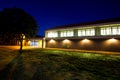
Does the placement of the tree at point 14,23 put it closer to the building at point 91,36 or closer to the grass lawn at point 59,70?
the grass lawn at point 59,70

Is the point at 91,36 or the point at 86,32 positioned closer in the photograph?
the point at 91,36

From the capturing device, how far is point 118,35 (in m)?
23.6

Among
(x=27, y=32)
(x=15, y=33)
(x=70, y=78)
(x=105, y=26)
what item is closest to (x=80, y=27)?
(x=105, y=26)

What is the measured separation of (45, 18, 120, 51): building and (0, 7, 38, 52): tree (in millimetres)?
10597

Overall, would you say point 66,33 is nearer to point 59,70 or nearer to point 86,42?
point 86,42

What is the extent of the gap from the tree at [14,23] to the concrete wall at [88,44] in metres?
10.5

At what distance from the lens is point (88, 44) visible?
27656mm

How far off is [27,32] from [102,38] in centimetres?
1410

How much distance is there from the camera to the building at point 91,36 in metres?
24.5

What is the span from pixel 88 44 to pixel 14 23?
15078 millimetres

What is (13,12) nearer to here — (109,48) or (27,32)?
(27,32)

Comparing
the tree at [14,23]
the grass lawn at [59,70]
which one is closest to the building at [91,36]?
the tree at [14,23]

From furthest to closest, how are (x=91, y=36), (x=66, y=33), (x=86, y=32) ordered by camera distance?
(x=66, y=33) → (x=86, y=32) → (x=91, y=36)

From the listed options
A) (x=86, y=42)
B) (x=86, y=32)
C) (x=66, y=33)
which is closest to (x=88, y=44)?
(x=86, y=42)
